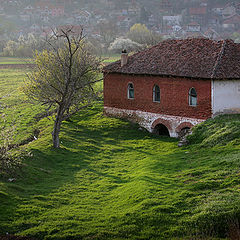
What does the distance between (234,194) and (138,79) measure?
69.4 feet

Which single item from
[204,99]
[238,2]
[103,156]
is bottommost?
[103,156]

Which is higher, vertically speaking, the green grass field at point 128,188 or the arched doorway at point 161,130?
the arched doorway at point 161,130

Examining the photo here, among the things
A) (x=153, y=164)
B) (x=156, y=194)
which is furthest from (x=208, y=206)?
(x=153, y=164)

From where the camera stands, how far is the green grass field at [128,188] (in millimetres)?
16109

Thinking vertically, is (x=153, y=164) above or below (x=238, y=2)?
below

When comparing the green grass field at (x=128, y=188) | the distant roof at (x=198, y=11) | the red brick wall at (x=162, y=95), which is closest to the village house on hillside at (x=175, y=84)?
the red brick wall at (x=162, y=95)

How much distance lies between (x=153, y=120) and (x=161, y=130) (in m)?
1.55

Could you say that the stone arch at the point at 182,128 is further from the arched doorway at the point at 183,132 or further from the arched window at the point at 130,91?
the arched window at the point at 130,91

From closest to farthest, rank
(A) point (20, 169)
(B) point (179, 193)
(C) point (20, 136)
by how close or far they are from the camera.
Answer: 1. (B) point (179, 193)
2. (A) point (20, 169)
3. (C) point (20, 136)

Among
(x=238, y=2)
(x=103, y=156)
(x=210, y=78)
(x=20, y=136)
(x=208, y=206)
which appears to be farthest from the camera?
(x=238, y=2)

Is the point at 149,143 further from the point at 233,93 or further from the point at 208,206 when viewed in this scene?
the point at 208,206

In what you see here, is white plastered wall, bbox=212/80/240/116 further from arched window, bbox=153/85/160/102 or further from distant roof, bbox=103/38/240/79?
arched window, bbox=153/85/160/102

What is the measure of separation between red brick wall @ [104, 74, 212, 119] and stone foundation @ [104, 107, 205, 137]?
0.34m

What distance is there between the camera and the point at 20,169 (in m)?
23.7
